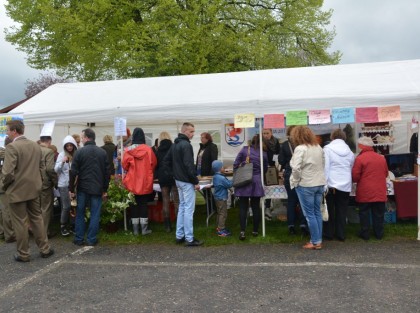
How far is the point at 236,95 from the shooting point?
6414 millimetres

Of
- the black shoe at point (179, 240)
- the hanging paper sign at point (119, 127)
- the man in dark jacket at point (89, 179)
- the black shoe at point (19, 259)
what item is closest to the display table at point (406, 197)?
the black shoe at point (179, 240)

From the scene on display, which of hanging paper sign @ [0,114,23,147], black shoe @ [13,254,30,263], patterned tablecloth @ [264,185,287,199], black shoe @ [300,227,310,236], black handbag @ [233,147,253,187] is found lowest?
black shoe @ [13,254,30,263]

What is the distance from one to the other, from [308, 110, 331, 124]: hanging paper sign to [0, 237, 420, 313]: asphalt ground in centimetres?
177

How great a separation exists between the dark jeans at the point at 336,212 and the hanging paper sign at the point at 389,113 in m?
1.18

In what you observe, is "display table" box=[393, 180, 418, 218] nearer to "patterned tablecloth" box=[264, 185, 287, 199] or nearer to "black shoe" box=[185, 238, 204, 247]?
"patterned tablecloth" box=[264, 185, 287, 199]

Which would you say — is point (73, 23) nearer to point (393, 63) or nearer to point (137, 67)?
point (137, 67)

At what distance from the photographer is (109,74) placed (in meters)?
16.8

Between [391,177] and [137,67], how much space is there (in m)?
10.3

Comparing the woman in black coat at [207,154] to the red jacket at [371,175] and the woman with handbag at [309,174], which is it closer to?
the woman with handbag at [309,174]

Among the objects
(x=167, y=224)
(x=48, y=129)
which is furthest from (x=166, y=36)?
(x=167, y=224)

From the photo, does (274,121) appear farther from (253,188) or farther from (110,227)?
(110,227)

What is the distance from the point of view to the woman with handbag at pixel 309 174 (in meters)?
5.36

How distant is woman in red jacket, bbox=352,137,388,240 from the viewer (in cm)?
582

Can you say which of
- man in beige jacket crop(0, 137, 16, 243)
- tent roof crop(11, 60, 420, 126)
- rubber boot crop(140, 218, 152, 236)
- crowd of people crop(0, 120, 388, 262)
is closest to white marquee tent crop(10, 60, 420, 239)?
tent roof crop(11, 60, 420, 126)
